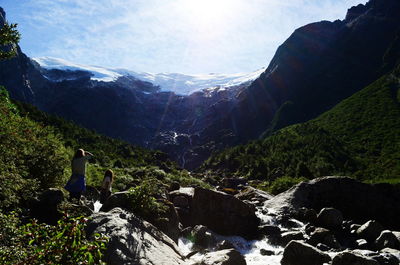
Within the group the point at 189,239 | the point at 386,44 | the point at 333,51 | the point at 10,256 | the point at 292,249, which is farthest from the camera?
the point at 333,51

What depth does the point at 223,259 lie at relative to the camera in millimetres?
10438

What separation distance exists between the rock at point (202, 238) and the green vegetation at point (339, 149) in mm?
24195

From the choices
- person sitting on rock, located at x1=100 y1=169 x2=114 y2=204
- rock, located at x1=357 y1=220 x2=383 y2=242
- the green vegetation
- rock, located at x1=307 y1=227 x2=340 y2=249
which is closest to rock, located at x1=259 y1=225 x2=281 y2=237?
rock, located at x1=307 y1=227 x2=340 y2=249

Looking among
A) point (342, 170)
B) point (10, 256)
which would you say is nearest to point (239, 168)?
point (342, 170)

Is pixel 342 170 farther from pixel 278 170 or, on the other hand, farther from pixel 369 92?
pixel 369 92

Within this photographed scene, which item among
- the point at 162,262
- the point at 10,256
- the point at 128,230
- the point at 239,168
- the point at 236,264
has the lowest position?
the point at 239,168

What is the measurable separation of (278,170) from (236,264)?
176ft

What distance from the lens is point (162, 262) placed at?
8.58 metres

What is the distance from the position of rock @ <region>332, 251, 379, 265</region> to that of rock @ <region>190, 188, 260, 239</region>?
735 cm

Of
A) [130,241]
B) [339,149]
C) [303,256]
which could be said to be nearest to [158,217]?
[130,241]

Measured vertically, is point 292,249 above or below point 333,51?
below

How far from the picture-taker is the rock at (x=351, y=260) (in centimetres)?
1153

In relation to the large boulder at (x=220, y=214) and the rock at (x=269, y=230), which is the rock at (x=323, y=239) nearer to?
the rock at (x=269, y=230)

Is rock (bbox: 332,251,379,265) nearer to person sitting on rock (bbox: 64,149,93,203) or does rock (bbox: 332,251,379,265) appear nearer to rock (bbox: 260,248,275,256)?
rock (bbox: 260,248,275,256)
